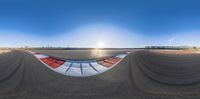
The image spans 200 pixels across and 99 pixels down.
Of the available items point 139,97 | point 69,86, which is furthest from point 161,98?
point 69,86

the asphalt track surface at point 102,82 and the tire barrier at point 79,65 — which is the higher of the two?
the tire barrier at point 79,65

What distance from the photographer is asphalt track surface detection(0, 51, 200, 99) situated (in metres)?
4.67

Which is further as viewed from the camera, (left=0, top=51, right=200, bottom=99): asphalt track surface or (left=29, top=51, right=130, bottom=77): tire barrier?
(left=29, top=51, right=130, bottom=77): tire barrier

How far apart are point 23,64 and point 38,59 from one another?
Answer: 430mm

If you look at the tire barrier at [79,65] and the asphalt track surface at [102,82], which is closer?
the asphalt track surface at [102,82]

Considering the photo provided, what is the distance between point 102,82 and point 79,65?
1059 millimetres

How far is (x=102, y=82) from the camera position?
5.18 meters

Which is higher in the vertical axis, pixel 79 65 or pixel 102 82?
pixel 79 65

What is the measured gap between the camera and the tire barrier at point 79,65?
537cm

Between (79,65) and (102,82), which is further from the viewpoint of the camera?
(79,65)

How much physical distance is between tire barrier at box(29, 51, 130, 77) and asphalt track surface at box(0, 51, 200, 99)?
0.58ft

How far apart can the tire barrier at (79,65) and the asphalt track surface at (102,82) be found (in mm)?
177

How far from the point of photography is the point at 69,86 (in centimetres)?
487

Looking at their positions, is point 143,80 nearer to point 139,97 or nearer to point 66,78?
point 139,97
